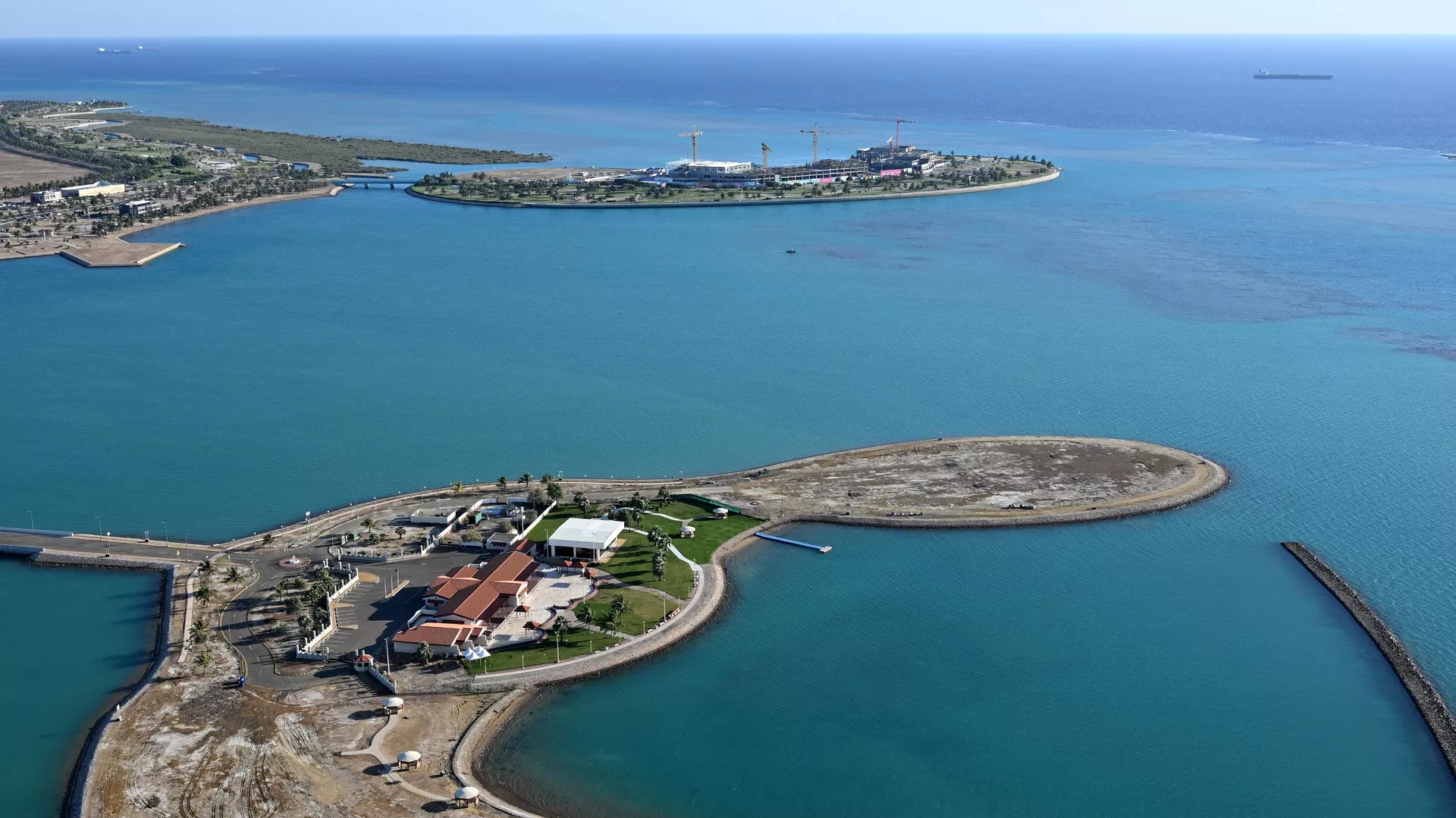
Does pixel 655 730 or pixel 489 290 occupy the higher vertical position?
pixel 489 290

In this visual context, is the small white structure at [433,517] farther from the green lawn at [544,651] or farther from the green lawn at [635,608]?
the green lawn at [544,651]

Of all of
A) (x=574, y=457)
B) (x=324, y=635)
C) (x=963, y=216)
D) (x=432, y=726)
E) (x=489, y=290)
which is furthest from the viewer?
(x=963, y=216)

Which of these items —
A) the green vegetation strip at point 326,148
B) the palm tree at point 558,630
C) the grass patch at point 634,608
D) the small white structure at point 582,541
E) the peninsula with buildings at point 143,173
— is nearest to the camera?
the palm tree at point 558,630

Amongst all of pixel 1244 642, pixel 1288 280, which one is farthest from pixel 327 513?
pixel 1288 280

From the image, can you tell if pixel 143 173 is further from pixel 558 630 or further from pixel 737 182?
pixel 558 630

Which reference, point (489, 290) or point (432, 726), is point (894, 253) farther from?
point (432, 726)

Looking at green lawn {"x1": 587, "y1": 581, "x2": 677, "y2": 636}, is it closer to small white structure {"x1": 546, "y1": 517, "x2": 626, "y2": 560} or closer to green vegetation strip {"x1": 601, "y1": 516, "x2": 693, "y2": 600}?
green vegetation strip {"x1": 601, "y1": 516, "x2": 693, "y2": 600}

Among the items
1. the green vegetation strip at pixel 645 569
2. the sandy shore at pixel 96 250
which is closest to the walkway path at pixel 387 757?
A: the green vegetation strip at pixel 645 569
